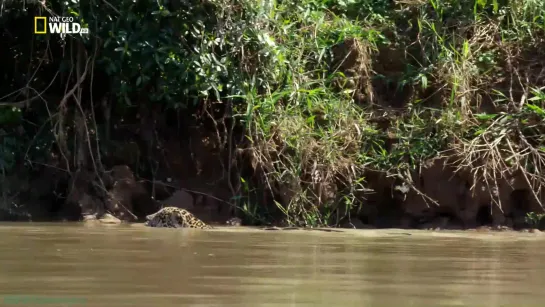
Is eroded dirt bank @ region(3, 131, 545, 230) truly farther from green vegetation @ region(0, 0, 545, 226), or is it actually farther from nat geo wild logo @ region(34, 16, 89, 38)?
nat geo wild logo @ region(34, 16, 89, 38)

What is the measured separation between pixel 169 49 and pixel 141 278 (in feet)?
15.5

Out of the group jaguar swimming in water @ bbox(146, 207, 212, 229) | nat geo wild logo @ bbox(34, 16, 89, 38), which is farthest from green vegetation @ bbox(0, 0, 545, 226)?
jaguar swimming in water @ bbox(146, 207, 212, 229)

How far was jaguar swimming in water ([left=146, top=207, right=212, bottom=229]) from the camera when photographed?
26.8 feet

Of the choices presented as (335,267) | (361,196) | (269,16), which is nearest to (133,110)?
(269,16)

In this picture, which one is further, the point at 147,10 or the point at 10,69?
the point at 10,69

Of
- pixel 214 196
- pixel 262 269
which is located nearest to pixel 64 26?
pixel 214 196

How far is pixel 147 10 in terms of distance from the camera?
881cm

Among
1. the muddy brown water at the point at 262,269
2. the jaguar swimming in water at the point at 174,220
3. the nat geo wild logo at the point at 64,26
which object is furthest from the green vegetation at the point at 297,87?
the muddy brown water at the point at 262,269

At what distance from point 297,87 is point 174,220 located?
164 cm

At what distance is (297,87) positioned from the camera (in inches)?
348

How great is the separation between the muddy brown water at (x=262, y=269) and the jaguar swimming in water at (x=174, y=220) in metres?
0.86

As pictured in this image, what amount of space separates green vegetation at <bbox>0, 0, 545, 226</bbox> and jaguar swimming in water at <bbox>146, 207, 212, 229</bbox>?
65 centimetres

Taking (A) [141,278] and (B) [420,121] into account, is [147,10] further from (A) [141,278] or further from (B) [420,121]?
(A) [141,278]

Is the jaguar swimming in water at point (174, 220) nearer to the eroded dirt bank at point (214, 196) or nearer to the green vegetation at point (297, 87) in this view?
the eroded dirt bank at point (214, 196)
